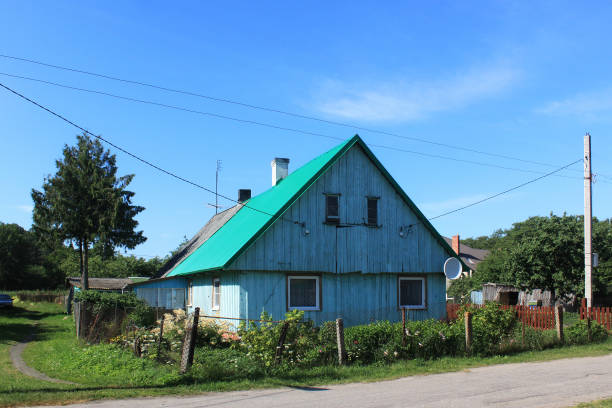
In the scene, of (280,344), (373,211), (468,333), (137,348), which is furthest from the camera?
(373,211)

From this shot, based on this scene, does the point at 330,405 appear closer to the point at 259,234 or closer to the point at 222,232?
the point at 259,234

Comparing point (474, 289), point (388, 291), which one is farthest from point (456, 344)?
point (474, 289)

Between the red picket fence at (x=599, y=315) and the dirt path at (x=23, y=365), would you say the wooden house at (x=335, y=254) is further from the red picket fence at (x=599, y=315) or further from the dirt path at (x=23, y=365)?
the dirt path at (x=23, y=365)

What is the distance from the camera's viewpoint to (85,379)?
12.0 meters

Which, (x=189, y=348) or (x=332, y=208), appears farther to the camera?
(x=332, y=208)

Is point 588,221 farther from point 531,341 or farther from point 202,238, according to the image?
point 202,238

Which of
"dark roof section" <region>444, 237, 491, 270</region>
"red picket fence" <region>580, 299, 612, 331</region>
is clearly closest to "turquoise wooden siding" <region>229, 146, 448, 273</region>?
"red picket fence" <region>580, 299, 612, 331</region>

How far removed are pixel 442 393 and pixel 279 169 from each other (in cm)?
1636

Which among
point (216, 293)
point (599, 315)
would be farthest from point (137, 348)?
point (599, 315)

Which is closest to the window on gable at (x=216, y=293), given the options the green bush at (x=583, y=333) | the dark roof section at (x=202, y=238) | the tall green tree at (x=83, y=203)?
the dark roof section at (x=202, y=238)

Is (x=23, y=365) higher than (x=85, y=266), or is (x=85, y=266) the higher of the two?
(x=85, y=266)

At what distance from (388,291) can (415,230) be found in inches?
101

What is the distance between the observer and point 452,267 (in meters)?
19.2

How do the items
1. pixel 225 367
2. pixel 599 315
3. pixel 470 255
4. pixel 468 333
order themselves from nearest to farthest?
pixel 225 367 → pixel 468 333 → pixel 599 315 → pixel 470 255
